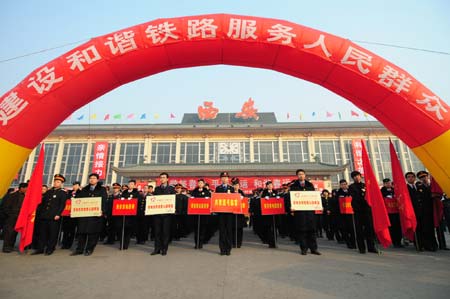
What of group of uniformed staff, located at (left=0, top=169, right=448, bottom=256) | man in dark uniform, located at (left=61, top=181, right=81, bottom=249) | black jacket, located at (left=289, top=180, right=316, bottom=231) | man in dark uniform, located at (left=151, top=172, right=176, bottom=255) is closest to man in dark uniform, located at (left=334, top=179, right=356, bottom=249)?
group of uniformed staff, located at (left=0, top=169, right=448, bottom=256)

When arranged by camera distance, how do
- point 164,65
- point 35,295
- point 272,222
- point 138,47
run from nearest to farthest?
point 35,295
point 138,47
point 164,65
point 272,222

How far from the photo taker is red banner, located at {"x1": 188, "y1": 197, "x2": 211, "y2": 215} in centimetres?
713

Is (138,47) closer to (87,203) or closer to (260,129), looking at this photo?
(87,203)

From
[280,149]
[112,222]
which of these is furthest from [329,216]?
[280,149]

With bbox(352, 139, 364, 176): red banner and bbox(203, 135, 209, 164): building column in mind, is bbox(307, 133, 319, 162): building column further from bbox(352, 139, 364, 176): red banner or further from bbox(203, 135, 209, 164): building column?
bbox(203, 135, 209, 164): building column

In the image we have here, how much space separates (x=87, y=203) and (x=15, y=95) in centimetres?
269

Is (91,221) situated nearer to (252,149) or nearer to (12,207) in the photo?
(12,207)

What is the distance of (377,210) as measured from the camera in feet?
18.5

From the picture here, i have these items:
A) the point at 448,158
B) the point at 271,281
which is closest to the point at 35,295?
the point at 271,281

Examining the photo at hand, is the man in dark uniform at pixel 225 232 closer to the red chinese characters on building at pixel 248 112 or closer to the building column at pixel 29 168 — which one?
the red chinese characters on building at pixel 248 112

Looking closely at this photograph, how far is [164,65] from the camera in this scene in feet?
19.5

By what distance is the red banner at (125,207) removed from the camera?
22.5 ft

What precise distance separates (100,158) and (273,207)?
81.9 feet

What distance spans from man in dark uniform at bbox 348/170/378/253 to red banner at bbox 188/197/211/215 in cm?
371
